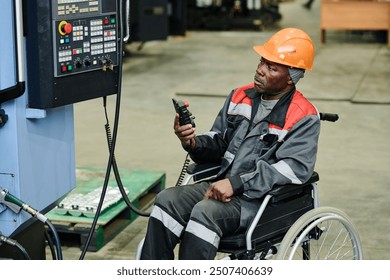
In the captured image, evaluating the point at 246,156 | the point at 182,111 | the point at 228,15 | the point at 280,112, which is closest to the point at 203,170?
the point at 246,156

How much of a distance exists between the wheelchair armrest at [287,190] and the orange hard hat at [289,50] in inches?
21.2

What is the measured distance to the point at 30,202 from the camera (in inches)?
159

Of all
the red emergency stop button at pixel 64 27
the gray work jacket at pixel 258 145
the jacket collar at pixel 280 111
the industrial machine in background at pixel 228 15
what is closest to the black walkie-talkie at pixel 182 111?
the gray work jacket at pixel 258 145

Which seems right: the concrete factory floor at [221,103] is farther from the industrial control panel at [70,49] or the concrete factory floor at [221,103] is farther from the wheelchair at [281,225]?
the industrial control panel at [70,49]

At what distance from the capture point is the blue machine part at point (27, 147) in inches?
149

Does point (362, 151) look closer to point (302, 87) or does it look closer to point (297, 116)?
point (302, 87)

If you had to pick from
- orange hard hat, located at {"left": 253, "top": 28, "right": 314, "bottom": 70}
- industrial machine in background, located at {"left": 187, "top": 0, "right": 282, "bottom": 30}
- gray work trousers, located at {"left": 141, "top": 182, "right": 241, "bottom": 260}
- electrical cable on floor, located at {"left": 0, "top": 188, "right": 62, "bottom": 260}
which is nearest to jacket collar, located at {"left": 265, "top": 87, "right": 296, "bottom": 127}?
orange hard hat, located at {"left": 253, "top": 28, "right": 314, "bottom": 70}

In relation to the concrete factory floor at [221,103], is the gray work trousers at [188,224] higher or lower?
higher

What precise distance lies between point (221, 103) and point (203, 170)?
5172 mm

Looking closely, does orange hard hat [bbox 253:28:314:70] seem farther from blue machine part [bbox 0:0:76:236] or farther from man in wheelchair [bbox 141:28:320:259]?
blue machine part [bbox 0:0:76:236]

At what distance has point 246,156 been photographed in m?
4.05

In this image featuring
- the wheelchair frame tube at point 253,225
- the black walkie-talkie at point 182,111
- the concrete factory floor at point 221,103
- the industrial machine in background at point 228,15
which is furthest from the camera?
the industrial machine in background at point 228,15

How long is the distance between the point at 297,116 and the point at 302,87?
240 inches

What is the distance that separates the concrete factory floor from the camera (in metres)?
6.11
